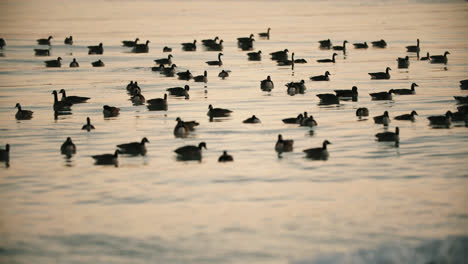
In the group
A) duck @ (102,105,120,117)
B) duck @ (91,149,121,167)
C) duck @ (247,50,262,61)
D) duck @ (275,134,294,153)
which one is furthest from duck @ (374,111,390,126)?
duck @ (247,50,262,61)

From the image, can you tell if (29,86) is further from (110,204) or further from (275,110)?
(110,204)

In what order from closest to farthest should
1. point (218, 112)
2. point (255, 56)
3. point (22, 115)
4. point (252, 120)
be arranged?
1. point (252, 120)
2. point (218, 112)
3. point (22, 115)
4. point (255, 56)

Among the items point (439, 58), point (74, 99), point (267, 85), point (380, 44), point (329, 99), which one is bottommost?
point (329, 99)

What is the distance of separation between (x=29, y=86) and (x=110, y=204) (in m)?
29.1

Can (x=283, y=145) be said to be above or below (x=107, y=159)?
above

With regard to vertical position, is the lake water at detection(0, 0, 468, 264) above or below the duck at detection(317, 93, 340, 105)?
below

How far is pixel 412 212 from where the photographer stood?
61.6ft

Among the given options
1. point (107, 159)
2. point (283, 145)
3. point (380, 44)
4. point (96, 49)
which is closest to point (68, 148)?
point (107, 159)

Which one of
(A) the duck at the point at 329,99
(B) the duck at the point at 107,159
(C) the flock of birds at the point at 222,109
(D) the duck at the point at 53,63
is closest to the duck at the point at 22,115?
(C) the flock of birds at the point at 222,109

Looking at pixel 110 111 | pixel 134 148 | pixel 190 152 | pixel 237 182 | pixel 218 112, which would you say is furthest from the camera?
pixel 110 111

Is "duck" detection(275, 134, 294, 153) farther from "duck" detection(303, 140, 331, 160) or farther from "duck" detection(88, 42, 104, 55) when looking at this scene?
"duck" detection(88, 42, 104, 55)

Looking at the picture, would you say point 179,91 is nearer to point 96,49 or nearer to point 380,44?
point 96,49

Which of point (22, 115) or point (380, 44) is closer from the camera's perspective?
point (22, 115)

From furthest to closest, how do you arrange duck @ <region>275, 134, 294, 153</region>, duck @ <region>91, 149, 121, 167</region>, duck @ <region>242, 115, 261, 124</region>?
duck @ <region>242, 115, 261, 124</region> → duck @ <region>275, 134, 294, 153</region> → duck @ <region>91, 149, 121, 167</region>
